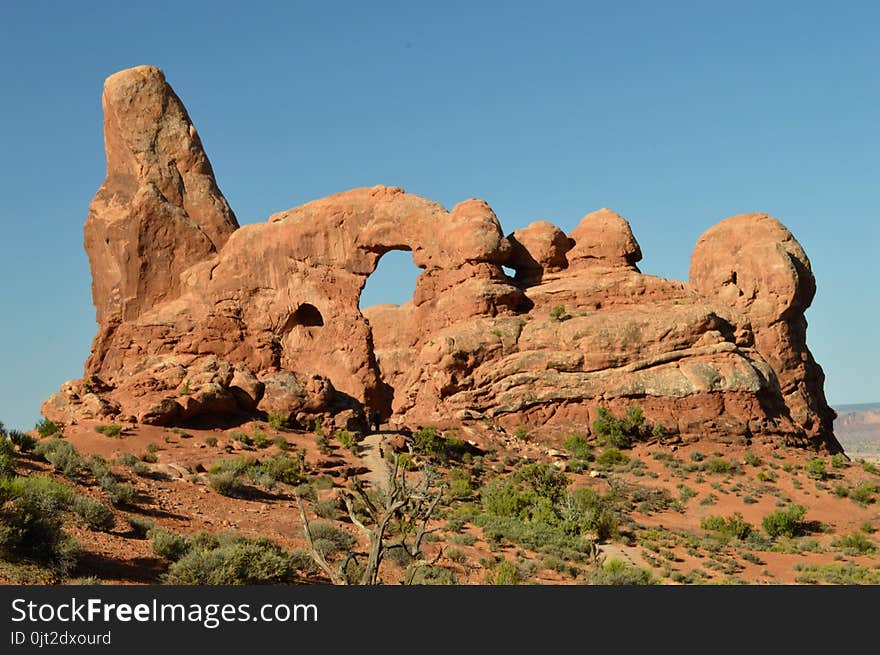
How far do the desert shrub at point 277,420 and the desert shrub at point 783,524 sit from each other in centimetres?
1557

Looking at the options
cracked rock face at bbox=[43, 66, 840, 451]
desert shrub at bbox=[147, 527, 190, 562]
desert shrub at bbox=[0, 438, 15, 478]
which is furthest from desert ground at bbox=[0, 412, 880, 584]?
cracked rock face at bbox=[43, 66, 840, 451]

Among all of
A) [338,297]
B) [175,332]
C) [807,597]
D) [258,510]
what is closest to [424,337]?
[338,297]

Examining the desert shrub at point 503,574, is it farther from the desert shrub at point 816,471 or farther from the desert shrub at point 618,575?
the desert shrub at point 816,471

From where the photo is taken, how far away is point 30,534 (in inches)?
545

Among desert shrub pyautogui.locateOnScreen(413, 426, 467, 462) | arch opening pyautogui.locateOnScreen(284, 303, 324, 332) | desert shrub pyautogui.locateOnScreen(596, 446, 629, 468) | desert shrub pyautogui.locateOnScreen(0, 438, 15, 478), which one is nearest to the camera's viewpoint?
desert shrub pyautogui.locateOnScreen(0, 438, 15, 478)

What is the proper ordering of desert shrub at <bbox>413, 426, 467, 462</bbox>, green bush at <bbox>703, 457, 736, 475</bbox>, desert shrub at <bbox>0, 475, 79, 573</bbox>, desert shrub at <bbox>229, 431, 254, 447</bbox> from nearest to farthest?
1. desert shrub at <bbox>0, 475, 79, 573</bbox>
2. desert shrub at <bbox>229, 431, 254, 447</bbox>
3. desert shrub at <bbox>413, 426, 467, 462</bbox>
4. green bush at <bbox>703, 457, 736, 475</bbox>

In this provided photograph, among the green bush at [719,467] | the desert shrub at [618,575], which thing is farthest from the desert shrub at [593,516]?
the green bush at [719,467]

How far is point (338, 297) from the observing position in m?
41.9

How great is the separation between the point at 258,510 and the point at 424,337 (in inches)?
799

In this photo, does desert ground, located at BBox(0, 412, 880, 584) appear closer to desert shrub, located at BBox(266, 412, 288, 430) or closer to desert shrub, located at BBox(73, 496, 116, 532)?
desert shrub, located at BBox(73, 496, 116, 532)

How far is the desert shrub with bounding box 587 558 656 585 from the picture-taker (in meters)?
18.9

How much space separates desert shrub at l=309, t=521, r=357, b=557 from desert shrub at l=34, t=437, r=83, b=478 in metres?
5.70

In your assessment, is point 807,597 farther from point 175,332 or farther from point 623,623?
point 175,332

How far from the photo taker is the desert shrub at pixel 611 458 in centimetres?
3550
